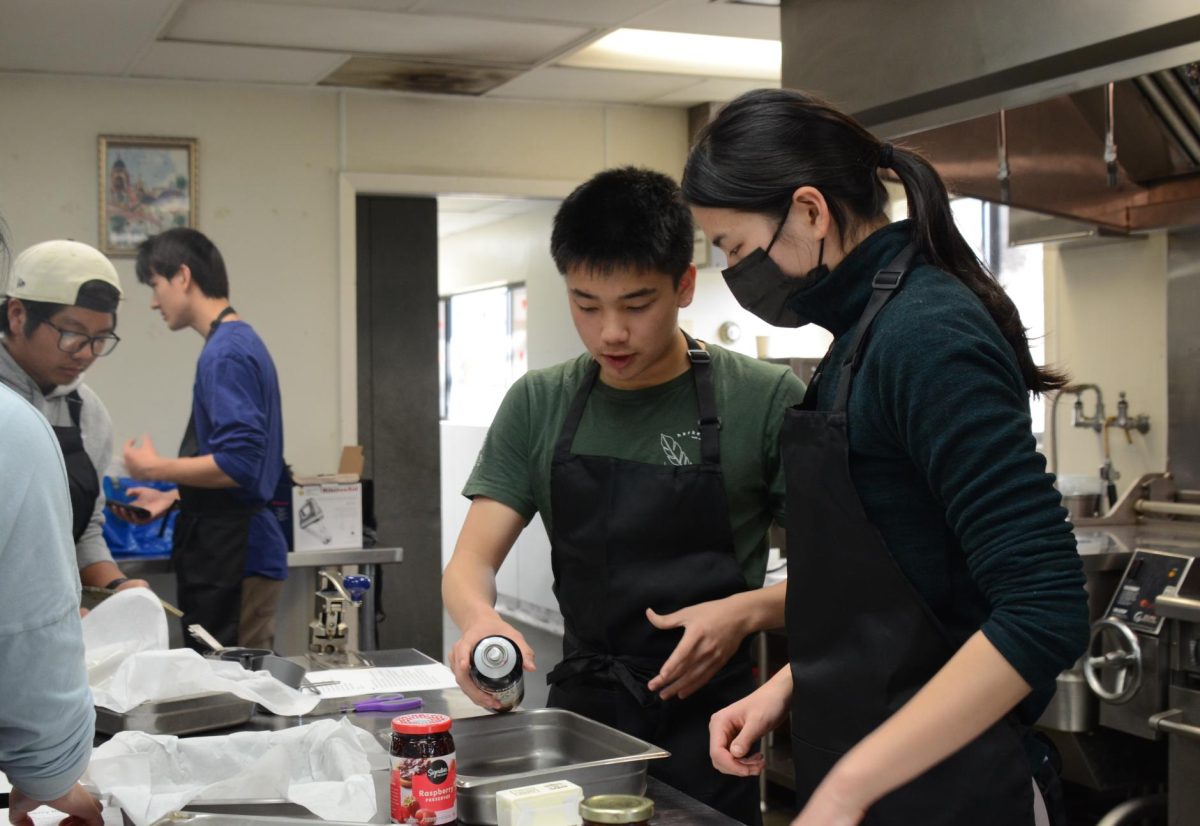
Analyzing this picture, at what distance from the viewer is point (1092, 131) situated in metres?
3.73

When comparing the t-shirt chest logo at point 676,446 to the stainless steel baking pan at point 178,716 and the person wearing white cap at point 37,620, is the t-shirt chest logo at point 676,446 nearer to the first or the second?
the stainless steel baking pan at point 178,716

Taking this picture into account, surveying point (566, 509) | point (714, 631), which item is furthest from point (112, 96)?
point (714, 631)

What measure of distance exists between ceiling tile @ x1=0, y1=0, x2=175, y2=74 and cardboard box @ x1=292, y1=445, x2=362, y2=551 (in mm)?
1717

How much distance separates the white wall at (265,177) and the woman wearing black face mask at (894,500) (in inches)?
161

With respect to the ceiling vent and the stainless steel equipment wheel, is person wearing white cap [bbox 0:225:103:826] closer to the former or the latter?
the stainless steel equipment wheel

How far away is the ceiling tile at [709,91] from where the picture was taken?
546 cm

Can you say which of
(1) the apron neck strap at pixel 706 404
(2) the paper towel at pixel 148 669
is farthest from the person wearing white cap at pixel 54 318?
(1) the apron neck strap at pixel 706 404

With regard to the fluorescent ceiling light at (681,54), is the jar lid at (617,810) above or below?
below

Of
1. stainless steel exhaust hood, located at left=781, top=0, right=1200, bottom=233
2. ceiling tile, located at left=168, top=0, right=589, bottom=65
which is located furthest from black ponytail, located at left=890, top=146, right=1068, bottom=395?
ceiling tile, located at left=168, top=0, right=589, bottom=65

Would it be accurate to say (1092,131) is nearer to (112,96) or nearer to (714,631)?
(714,631)

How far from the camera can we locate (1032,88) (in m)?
2.83

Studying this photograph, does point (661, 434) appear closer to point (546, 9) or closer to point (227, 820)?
point (227, 820)

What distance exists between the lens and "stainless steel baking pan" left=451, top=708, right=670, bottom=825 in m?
1.49

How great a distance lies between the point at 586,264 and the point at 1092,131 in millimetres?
2392
